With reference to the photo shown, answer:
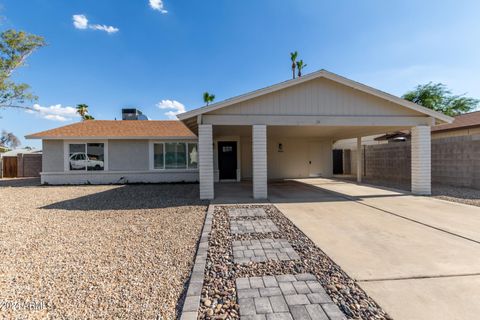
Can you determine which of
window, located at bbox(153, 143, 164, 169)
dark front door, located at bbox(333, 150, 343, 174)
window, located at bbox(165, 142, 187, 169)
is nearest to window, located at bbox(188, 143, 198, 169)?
window, located at bbox(165, 142, 187, 169)

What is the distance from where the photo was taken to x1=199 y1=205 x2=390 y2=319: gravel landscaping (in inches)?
81.4

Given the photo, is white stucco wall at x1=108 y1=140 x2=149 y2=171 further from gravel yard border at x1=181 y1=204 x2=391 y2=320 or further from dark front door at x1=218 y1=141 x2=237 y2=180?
gravel yard border at x1=181 y1=204 x2=391 y2=320

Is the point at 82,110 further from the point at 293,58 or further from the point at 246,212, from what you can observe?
the point at 246,212

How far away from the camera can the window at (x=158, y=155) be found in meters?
12.6

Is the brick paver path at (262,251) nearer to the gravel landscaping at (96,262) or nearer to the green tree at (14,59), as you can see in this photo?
the gravel landscaping at (96,262)

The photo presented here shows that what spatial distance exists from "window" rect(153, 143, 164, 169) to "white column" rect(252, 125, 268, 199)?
714 centimetres

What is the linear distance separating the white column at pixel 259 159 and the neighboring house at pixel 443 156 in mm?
8977

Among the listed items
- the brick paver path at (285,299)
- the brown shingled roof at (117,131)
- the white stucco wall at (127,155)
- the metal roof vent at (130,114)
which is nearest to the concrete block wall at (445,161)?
the brick paver path at (285,299)

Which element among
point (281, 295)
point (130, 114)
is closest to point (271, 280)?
point (281, 295)

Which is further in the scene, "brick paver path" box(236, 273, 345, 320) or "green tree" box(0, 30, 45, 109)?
"green tree" box(0, 30, 45, 109)

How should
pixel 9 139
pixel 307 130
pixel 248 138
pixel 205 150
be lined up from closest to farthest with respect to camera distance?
pixel 205 150 → pixel 307 130 → pixel 248 138 → pixel 9 139

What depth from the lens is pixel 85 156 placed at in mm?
12406

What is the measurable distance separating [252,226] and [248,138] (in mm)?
9379

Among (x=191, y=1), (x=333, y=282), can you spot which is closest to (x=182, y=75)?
(x=191, y=1)
